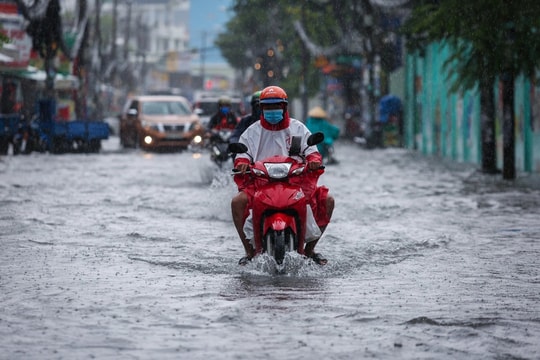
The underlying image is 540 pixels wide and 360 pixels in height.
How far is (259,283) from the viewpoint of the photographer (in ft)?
32.2

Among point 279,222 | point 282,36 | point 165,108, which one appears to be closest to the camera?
Result: point 279,222

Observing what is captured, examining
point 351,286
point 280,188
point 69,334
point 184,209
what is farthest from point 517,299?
point 184,209

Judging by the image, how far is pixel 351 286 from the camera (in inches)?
381

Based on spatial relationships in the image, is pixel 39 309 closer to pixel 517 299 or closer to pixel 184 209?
pixel 517 299

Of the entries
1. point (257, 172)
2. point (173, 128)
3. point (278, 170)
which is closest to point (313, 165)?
point (278, 170)

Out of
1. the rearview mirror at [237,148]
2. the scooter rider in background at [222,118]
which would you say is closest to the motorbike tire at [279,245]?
the rearview mirror at [237,148]

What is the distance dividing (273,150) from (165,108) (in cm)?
3126

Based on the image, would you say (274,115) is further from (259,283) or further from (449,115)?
(449,115)

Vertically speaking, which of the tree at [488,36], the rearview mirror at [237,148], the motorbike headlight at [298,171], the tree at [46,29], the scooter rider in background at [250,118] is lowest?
the motorbike headlight at [298,171]

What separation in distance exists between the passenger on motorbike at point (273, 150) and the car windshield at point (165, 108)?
30.8 metres

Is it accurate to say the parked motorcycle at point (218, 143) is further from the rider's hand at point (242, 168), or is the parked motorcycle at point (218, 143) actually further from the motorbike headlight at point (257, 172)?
the motorbike headlight at point (257, 172)

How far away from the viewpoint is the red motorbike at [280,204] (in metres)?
10.2

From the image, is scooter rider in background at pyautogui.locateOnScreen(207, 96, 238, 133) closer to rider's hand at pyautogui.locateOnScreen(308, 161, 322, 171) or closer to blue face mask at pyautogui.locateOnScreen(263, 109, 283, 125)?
blue face mask at pyautogui.locateOnScreen(263, 109, 283, 125)

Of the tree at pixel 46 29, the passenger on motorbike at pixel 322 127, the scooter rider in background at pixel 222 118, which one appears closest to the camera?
the scooter rider in background at pixel 222 118
